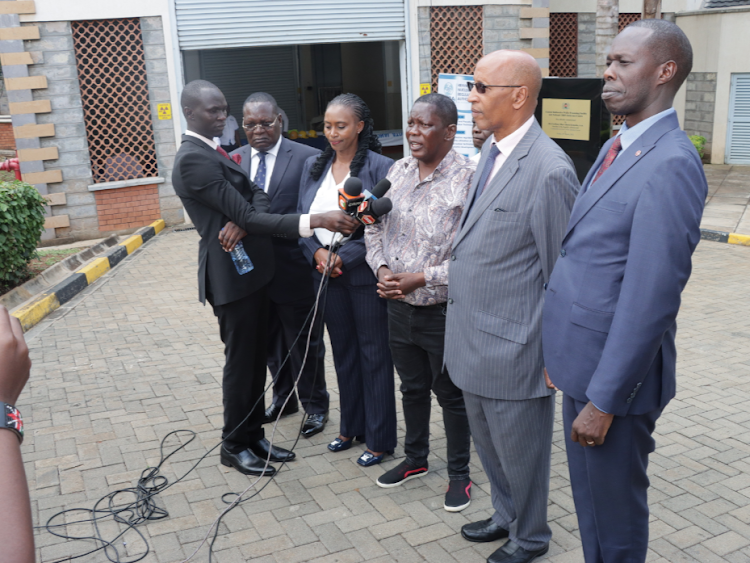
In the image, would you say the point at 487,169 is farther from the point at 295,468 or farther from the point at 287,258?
the point at 295,468

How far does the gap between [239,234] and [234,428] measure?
1.19 m

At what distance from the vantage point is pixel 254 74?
20.7m

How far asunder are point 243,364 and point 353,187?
1.30 meters

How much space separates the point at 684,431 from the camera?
14.9ft

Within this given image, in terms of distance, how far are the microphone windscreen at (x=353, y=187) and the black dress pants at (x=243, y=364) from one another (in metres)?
0.92

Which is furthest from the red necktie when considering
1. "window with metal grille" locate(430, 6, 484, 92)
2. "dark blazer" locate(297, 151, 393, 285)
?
"window with metal grille" locate(430, 6, 484, 92)

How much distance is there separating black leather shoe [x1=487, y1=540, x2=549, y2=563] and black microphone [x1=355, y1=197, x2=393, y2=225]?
173cm

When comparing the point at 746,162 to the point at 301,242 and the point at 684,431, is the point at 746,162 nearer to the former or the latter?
the point at 684,431

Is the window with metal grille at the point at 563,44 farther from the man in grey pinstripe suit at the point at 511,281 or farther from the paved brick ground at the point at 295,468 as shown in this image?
the man in grey pinstripe suit at the point at 511,281

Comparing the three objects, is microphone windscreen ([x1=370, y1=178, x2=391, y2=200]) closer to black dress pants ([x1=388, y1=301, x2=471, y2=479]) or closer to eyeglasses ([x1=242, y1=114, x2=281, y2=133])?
black dress pants ([x1=388, y1=301, x2=471, y2=479])

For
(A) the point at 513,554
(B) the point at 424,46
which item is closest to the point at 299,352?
(A) the point at 513,554

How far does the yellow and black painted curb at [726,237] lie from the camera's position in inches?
384

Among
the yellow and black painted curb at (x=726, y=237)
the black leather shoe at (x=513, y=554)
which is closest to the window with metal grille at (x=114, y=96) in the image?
the yellow and black painted curb at (x=726, y=237)

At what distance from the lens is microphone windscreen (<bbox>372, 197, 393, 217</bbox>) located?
353 centimetres
